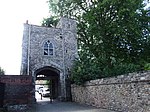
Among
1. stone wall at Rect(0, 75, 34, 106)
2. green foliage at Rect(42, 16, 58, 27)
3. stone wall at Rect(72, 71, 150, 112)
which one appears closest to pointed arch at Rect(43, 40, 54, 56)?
stone wall at Rect(0, 75, 34, 106)

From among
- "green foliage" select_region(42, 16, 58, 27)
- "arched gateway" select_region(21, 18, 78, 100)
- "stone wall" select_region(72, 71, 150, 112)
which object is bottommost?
"stone wall" select_region(72, 71, 150, 112)

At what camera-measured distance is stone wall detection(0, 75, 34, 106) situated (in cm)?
1517

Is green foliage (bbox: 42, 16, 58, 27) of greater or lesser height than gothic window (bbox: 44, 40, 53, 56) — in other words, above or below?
above

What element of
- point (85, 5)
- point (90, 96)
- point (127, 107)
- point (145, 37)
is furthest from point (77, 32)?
point (127, 107)

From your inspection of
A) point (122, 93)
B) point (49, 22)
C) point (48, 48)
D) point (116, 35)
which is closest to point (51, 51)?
point (48, 48)

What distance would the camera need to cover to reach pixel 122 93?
37.3 ft

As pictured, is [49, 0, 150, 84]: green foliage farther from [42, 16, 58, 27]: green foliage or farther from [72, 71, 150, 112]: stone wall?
[42, 16, 58, 27]: green foliage

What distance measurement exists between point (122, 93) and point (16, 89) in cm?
865

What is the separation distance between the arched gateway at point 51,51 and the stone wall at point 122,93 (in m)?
6.98

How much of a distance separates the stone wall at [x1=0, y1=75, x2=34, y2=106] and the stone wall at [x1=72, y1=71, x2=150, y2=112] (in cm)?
516

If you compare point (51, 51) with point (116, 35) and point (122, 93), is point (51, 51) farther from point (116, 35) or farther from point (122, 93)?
point (122, 93)

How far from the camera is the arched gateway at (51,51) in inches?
850

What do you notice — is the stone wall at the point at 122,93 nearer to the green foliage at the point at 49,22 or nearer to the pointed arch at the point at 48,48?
the pointed arch at the point at 48,48

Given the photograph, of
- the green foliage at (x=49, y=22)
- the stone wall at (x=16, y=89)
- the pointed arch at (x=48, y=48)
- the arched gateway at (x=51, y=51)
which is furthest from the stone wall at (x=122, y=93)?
the green foliage at (x=49, y=22)
